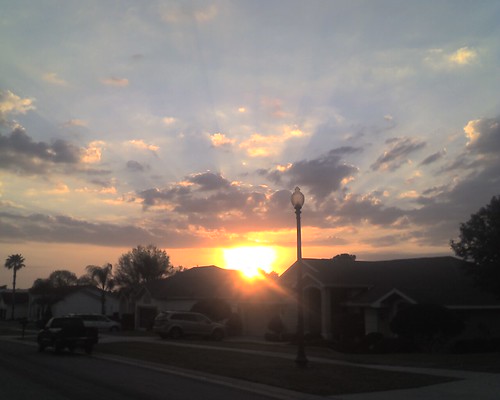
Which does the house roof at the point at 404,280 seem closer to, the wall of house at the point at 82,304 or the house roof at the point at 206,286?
the house roof at the point at 206,286

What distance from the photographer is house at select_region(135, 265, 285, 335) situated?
40594 mm

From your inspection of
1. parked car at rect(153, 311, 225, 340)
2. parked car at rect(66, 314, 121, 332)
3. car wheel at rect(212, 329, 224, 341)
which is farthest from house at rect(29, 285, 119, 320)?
car wheel at rect(212, 329, 224, 341)

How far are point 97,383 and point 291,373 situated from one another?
5.59m

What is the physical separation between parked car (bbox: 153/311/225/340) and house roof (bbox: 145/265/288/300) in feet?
18.7

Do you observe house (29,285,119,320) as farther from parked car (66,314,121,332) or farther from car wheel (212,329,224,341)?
car wheel (212,329,224,341)

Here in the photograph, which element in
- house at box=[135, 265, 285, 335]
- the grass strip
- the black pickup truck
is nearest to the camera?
the grass strip

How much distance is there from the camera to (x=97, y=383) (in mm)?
15234

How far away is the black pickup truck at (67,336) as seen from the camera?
1016 inches

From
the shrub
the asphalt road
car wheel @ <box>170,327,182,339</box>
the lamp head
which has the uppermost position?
the lamp head

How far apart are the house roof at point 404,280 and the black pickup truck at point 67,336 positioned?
527 inches

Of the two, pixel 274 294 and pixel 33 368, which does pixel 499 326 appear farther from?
pixel 33 368

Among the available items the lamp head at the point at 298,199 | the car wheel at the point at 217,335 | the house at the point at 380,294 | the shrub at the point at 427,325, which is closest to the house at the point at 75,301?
the car wheel at the point at 217,335

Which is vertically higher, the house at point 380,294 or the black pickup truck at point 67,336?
the house at point 380,294

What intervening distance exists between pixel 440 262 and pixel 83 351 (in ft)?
76.2
